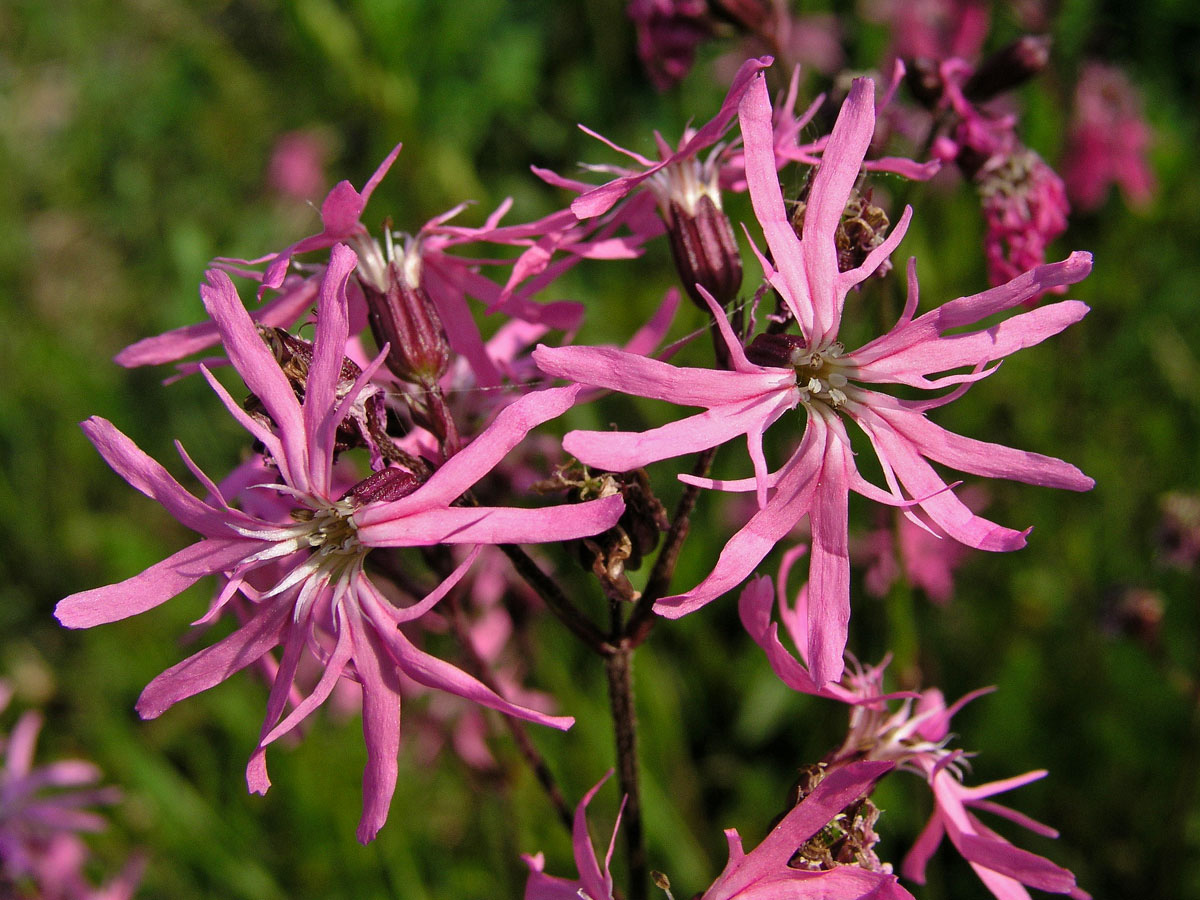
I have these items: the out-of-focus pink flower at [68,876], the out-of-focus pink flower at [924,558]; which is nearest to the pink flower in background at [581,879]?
the out-of-focus pink flower at [924,558]

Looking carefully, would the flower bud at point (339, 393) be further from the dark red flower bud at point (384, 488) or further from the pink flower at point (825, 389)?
the pink flower at point (825, 389)

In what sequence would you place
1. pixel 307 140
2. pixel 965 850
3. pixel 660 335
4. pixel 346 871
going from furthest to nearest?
pixel 307 140
pixel 346 871
pixel 660 335
pixel 965 850

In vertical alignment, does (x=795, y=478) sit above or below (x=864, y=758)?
above

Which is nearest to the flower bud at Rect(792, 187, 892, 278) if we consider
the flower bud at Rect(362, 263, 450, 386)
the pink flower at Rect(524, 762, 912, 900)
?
the flower bud at Rect(362, 263, 450, 386)

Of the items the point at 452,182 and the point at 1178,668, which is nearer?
the point at 1178,668

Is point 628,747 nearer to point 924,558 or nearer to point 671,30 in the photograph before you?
point 671,30

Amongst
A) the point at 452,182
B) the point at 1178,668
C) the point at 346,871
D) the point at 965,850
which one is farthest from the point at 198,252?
the point at 1178,668

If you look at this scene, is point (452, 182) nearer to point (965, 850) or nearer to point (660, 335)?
point (660, 335)

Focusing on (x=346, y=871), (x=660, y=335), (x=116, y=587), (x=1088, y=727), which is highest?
(x=660, y=335)
